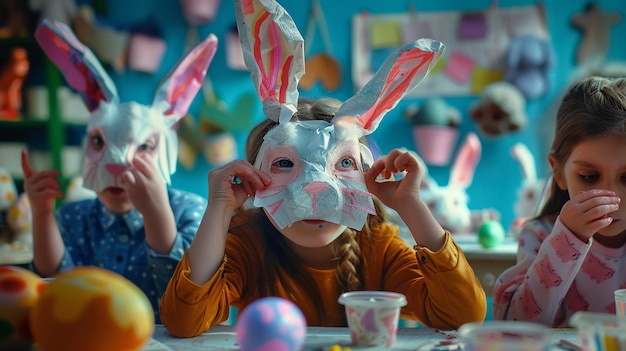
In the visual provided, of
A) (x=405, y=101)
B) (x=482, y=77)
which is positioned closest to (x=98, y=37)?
(x=405, y=101)

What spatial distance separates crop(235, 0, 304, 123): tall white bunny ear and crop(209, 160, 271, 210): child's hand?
0.09 m

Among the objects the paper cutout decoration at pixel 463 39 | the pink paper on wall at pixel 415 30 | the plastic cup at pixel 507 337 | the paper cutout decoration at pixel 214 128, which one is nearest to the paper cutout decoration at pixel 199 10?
the paper cutout decoration at pixel 214 128

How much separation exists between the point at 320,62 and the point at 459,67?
640mm

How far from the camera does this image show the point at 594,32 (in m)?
2.75

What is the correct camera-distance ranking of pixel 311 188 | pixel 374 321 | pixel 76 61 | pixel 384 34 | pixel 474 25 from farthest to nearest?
pixel 384 34
pixel 474 25
pixel 76 61
pixel 311 188
pixel 374 321

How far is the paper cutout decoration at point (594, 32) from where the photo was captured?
2730mm

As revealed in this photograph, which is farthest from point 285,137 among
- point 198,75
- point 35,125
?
point 35,125

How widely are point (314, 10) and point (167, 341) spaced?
7.82ft

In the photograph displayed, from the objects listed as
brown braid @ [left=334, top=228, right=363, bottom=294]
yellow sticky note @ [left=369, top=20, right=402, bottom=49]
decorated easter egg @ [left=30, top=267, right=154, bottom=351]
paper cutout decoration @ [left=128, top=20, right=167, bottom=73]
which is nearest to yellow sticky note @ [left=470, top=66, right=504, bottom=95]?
yellow sticky note @ [left=369, top=20, right=402, bottom=49]

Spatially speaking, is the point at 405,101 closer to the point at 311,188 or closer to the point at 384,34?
the point at 384,34

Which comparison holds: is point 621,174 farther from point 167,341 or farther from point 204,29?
point 204,29

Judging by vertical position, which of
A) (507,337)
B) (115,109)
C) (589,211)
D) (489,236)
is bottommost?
(489,236)

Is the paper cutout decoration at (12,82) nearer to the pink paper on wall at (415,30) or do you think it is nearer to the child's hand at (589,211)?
the pink paper on wall at (415,30)

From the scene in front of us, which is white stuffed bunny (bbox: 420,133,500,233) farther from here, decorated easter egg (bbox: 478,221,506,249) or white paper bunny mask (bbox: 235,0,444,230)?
white paper bunny mask (bbox: 235,0,444,230)
